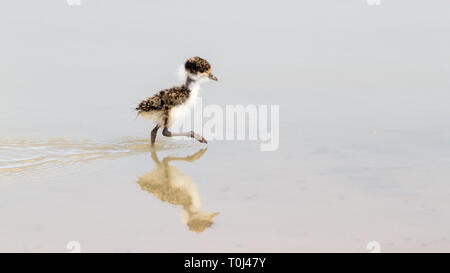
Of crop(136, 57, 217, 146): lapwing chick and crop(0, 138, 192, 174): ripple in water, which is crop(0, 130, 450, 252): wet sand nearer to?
crop(0, 138, 192, 174): ripple in water

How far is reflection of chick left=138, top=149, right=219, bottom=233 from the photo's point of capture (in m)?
4.98

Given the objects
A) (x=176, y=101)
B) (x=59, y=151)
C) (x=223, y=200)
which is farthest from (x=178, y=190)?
(x=59, y=151)

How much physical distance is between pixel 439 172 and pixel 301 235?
2494 millimetres

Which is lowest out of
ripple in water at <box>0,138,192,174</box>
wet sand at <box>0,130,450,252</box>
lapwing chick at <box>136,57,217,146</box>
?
wet sand at <box>0,130,450,252</box>

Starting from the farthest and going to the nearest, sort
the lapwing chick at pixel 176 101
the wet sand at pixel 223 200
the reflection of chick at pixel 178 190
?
the lapwing chick at pixel 176 101, the reflection of chick at pixel 178 190, the wet sand at pixel 223 200

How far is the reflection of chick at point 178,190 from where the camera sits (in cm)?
498

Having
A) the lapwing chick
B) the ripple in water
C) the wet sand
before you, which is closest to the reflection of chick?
the wet sand

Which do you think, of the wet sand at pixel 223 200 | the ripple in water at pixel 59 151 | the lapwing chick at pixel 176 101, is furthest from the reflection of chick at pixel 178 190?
the lapwing chick at pixel 176 101

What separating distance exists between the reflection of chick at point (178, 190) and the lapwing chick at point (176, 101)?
35.4 inches

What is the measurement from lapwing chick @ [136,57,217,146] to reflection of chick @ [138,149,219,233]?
0.90m

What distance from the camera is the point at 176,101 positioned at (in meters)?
8.09

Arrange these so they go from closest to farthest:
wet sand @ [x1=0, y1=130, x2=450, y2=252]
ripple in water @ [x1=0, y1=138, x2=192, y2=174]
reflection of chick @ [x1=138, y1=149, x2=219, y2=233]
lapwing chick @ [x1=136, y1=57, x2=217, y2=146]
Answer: wet sand @ [x1=0, y1=130, x2=450, y2=252]
reflection of chick @ [x1=138, y1=149, x2=219, y2=233]
ripple in water @ [x1=0, y1=138, x2=192, y2=174]
lapwing chick @ [x1=136, y1=57, x2=217, y2=146]

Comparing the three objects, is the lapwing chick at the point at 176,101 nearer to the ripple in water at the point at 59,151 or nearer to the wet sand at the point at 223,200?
the ripple in water at the point at 59,151

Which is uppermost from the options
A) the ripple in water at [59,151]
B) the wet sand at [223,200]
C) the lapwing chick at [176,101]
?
the lapwing chick at [176,101]
